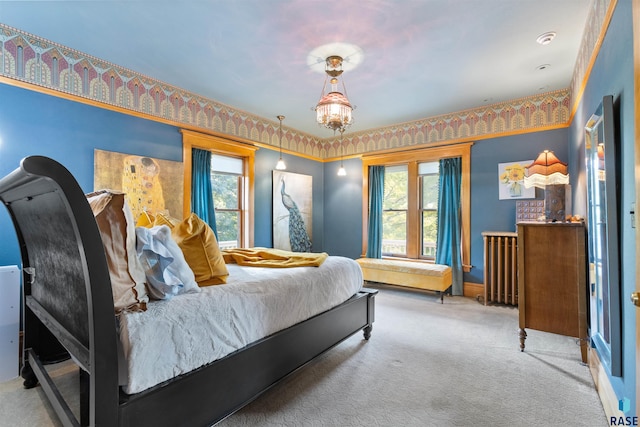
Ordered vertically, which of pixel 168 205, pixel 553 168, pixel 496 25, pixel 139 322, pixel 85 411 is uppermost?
pixel 496 25

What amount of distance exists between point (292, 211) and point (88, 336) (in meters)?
4.37

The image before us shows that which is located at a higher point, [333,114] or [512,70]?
[512,70]

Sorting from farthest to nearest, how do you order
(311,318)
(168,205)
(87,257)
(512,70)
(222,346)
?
(168,205)
(512,70)
(311,318)
(222,346)
(87,257)

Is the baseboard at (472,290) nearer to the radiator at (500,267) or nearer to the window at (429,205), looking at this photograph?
the radiator at (500,267)

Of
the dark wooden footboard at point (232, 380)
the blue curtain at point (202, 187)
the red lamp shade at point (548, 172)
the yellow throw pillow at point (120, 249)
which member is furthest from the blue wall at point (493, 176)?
the yellow throw pillow at point (120, 249)

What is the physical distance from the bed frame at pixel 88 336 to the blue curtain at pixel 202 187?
2.02m

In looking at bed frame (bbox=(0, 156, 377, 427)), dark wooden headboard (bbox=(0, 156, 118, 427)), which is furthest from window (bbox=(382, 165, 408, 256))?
dark wooden headboard (bbox=(0, 156, 118, 427))

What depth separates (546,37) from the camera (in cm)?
278

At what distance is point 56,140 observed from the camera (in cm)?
294

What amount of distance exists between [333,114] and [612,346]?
8.37 ft

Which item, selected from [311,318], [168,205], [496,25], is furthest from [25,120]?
[496,25]

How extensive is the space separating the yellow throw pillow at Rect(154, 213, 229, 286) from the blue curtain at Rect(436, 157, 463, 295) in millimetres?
3913

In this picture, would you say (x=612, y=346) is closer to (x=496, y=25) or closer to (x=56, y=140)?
(x=496, y=25)

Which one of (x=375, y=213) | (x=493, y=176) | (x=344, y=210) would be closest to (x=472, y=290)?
(x=493, y=176)
